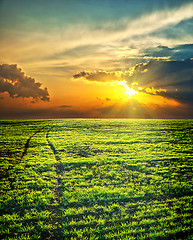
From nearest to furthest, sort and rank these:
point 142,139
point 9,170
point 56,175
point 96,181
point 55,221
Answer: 1. point 55,221
2. point 96,181
3. point 56,175
4. point 9,170
5. point 142,139

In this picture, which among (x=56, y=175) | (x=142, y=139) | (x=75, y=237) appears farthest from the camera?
(x=142, y=139)

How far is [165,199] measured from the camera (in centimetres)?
1098

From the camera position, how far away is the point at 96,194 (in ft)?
37.0

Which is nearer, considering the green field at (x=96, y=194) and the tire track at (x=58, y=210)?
the tire track at (x=58, y=210)

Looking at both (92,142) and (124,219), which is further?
(92,142)

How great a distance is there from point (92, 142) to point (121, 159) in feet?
26.4

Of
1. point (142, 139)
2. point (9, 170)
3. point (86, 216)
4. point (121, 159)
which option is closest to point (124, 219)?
point (86, 216)

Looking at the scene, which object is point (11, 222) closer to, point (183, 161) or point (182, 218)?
point (182, 218)

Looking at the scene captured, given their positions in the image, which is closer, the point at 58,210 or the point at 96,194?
the point at 58,210

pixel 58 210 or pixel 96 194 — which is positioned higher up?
pixel 96 194

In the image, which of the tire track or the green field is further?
the green field

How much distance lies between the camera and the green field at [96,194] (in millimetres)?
8453

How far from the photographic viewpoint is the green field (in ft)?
27.7

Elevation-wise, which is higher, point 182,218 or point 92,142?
point 92,142
